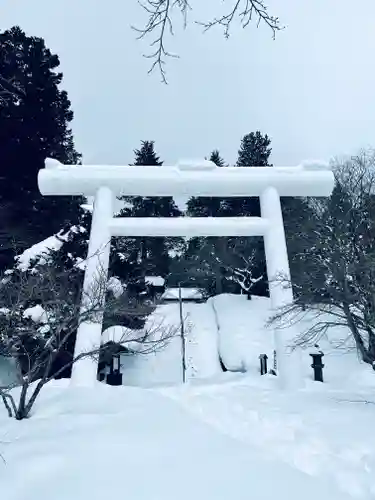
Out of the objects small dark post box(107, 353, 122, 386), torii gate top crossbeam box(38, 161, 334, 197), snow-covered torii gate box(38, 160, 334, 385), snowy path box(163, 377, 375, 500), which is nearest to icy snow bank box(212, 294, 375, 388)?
snow-covered torii gate box(38, 160, 334, 385)

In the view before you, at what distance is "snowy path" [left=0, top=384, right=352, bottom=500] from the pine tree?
13.2m

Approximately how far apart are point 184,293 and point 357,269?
14.8 meters

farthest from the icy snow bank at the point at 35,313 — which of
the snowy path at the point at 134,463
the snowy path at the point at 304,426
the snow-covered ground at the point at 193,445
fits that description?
the snowy path at the point at 134,463

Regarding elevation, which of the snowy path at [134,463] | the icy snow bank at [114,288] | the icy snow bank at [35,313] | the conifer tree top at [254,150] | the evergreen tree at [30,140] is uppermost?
the conifer tree top at [254,150]

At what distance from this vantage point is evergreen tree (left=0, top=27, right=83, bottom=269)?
33.6ft

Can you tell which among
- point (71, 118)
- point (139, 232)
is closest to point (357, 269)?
point (139, 232)

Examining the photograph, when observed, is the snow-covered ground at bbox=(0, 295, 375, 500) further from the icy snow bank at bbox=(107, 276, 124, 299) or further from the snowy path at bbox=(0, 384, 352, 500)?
the icy snow bank at bbox=(107, 276, 124, 299)

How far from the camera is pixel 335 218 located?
499 inches

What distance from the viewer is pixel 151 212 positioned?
17531 mm

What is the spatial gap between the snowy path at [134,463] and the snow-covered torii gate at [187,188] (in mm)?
3843

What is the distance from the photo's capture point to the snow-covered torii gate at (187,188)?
7.58m

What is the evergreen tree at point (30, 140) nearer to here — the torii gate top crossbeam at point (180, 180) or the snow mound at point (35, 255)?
the snow mound at point (35, 255)

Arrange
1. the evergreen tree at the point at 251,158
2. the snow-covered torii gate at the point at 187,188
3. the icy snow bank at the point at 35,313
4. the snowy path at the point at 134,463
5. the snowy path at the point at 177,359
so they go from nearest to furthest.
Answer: the snowy path at the point at 134,463, the snow-covered torii gate at the point at 187,188, the icy snow bank at the point at 35,313, the snowy path at the point at 177,359, the evergreen tree at the point at 251,158

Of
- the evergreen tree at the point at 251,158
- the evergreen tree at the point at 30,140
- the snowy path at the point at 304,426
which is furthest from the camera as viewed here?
the evergreen tree at the point at 251,158
